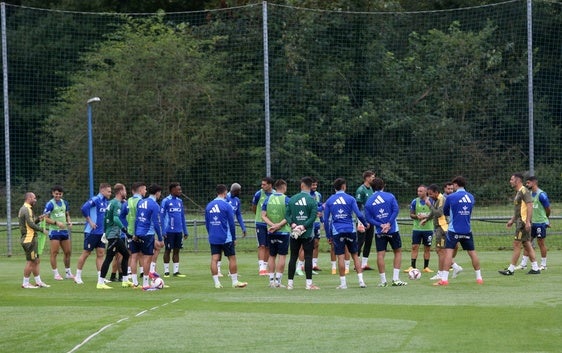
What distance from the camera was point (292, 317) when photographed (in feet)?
49.1

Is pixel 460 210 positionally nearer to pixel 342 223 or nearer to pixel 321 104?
pixel 342 223

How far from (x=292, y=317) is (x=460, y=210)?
5.59 meters

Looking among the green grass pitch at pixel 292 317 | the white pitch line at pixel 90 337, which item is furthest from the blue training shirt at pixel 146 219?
the white pitch line at pixel 90 337

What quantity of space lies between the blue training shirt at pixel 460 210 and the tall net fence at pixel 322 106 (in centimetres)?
1228

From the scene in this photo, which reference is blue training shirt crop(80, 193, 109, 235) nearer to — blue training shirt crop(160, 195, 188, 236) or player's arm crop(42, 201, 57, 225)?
player's arm crop(42, 201, 57, 225)

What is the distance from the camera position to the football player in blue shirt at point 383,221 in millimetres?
19469

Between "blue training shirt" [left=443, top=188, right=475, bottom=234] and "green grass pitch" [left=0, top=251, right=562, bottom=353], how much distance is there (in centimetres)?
102

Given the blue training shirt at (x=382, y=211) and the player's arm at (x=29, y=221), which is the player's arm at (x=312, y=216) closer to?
the blue training shirt at (x=382, y=211)

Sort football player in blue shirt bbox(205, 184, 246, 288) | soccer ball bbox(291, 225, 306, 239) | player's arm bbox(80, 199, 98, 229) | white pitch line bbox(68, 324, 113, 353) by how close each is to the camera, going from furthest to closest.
Result: player's arm bbox(80, 199, 98, 229) < football player in blue shirt bbox(205, 184, 246, 288) < soccer ball bbox(291, 225, 306, 239) < white pitch line bbox(68, 324, 113, 353)

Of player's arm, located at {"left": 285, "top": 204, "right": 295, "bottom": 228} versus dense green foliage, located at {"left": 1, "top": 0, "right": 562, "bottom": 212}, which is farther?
dense green foliage, located at {"left": 1, "top": 0, "right": 562, "bottom": 212}

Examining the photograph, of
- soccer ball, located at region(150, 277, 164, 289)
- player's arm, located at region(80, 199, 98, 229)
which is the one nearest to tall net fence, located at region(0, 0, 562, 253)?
player's arm, located at region(80, 199, 98, 229)

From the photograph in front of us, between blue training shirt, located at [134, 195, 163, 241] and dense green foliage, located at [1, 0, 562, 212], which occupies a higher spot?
dense green foliage, located at [1, 0, 562, 212]

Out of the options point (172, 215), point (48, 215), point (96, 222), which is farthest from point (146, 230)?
point (48, 215)

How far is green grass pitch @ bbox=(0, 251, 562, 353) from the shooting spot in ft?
41.6
